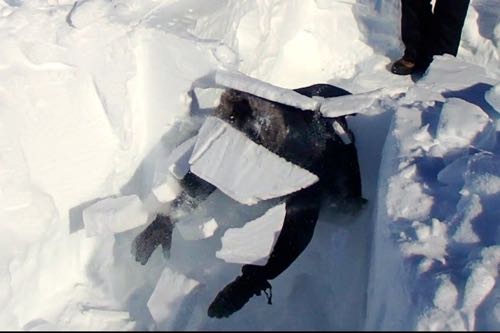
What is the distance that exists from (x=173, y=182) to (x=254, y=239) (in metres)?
0.50

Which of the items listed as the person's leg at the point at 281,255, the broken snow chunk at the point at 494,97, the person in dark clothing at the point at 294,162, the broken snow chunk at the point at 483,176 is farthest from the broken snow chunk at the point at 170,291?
the broken snow chunk at the point at 494,97

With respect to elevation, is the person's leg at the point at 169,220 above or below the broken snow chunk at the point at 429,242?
below

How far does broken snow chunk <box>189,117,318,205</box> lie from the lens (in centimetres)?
244

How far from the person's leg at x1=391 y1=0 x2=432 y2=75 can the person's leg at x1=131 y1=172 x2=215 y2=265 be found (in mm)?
1494

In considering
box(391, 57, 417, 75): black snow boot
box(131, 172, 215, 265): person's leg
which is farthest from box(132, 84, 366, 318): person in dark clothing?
box(391, 57, 417, 75): black snow boot

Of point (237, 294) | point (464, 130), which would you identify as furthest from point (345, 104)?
point (237, 294)

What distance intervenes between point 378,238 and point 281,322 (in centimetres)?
83

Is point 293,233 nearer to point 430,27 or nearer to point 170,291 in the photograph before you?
point 170,291

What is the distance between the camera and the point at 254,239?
230 cm

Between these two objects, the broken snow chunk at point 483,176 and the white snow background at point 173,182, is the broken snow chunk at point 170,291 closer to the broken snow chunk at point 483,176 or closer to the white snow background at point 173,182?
the white snow background at point 173,182

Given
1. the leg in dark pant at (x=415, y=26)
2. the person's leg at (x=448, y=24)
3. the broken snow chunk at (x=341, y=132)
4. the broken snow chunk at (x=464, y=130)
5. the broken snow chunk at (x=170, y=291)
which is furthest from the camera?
the leg in dark pant at (x=415, y=26)

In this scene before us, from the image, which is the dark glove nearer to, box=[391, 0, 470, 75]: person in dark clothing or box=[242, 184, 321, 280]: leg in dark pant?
box=[242, 184, 321, 280]: leg in dark pant

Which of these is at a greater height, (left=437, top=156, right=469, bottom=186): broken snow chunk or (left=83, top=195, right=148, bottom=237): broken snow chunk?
(left=437, top=156, right=469, bottom=186): broken snow chunk

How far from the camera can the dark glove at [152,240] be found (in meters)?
2.49
